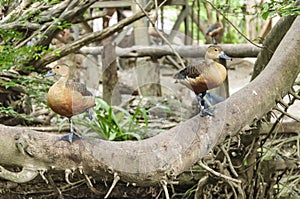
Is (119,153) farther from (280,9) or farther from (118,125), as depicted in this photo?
(118,125)

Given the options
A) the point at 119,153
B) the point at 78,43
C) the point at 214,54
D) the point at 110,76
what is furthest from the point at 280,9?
the point at 78,43

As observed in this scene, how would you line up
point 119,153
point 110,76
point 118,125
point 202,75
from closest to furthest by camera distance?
point 202,75, point 119,153, point 110,76, point 118,125

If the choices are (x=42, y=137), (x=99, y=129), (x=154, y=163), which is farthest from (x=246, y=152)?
(x=42, y=137)

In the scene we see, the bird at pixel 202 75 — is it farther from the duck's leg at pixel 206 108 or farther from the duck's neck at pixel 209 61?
the duck's leg at pixel 206 108

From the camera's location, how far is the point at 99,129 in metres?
2.76

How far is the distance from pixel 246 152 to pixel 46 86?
1.19 meters

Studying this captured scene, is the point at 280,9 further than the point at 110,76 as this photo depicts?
No

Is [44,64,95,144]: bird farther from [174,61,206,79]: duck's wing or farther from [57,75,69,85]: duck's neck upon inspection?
[174,61,206,79]: duck's wing

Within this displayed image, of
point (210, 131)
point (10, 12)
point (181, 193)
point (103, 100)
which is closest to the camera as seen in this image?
point (210, 131)

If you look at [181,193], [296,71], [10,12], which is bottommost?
[181,193]

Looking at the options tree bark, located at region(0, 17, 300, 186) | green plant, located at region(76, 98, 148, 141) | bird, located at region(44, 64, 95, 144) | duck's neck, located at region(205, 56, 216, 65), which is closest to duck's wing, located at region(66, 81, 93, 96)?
bird, located at region(44, 64, 95, 144)

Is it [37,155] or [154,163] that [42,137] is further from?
[154,163]

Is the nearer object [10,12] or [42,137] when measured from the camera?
[42,137]

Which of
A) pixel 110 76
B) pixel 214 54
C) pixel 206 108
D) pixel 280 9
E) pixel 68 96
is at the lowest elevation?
pixel 110 76
